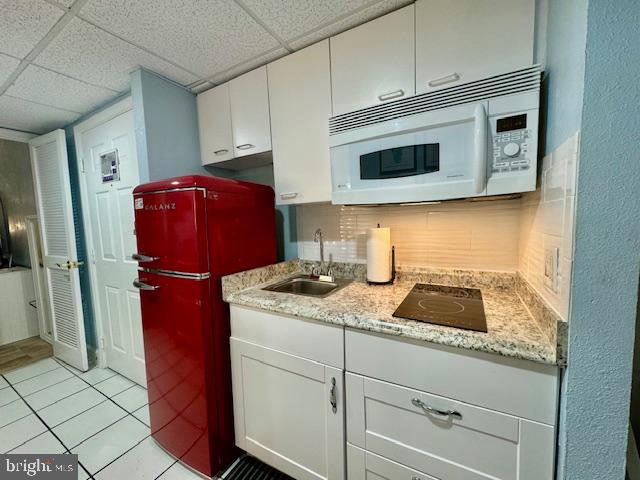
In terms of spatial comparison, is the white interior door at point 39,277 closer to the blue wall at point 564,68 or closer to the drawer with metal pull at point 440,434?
the drawer with metal pull at point 440,434

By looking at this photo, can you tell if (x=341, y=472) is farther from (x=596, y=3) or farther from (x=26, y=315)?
(x=26, y=315)

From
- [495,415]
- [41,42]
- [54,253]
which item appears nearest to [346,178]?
[495,415]

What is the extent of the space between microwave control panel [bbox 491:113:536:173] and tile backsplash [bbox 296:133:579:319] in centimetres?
7

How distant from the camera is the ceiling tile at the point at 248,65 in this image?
1388 millimetres

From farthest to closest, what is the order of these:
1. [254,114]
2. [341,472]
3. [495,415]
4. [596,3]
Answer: [254,114] → [341,472] → [495,415] → [596,3]

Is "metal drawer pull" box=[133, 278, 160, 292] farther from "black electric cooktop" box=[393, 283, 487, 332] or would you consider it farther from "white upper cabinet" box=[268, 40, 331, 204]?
"black electric cooktop" box=[393, 283, 487, 332]

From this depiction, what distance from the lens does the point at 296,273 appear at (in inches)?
68.0

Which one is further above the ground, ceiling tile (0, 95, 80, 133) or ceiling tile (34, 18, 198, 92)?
ceiling tile (34, 18, 198, 92)

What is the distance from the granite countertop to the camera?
71cm

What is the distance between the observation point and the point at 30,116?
2021 mm

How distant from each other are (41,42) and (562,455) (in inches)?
99.3

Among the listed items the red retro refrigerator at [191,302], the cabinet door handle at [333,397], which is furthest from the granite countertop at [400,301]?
the cabinet door handle at [333,397]

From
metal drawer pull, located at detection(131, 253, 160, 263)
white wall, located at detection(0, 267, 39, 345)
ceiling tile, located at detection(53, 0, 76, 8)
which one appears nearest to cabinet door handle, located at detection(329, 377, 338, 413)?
metal drawer pull, located at detection(131, 253, 160, 263)

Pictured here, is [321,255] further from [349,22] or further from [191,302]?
[349,22]
